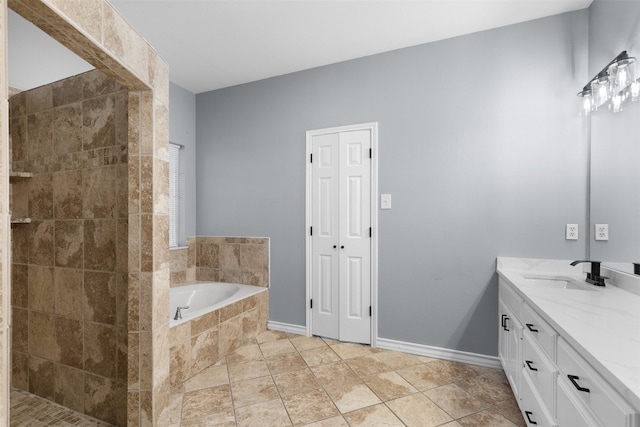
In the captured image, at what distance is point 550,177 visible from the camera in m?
2.18

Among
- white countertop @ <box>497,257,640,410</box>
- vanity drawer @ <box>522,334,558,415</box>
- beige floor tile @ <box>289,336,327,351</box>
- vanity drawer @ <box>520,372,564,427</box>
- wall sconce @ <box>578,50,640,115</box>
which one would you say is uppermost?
wall sconce @ <box>578,50,640,115</box>

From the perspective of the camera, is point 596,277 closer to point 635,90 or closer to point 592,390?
point 635,90

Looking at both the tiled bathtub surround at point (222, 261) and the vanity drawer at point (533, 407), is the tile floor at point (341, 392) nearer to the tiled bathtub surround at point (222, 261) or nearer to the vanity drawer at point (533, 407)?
the vanity drawer at point (533, 407)

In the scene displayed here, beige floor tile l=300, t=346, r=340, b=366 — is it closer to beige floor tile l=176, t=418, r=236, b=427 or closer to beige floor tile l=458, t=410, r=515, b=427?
beige floor tile l=176, t=418, r=236, b=427

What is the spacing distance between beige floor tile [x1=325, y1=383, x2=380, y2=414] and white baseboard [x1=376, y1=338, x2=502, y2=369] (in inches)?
25.2

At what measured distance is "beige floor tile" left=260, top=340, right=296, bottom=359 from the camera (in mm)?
2588

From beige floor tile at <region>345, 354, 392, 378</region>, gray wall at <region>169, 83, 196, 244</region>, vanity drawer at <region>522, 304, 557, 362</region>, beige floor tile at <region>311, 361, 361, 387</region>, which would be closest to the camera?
vanity drawer at <region>522, 304, 557, 362</region>

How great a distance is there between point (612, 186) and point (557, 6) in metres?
1.35

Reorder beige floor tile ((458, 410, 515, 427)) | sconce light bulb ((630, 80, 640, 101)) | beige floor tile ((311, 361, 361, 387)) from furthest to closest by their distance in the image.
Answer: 1. beige floor tile ((311, 361, 361, 387))
2. beige floor tile ((458, 410, 515, 427))
3. sconce light bulb ((630, 80, 640, 101))

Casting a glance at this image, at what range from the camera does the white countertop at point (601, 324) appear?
771mm

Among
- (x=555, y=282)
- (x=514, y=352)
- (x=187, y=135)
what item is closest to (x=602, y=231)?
(x=555, y=282)

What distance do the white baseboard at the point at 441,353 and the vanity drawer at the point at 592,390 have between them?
4.55 ft

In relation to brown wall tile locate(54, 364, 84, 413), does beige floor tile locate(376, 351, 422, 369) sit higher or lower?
lower

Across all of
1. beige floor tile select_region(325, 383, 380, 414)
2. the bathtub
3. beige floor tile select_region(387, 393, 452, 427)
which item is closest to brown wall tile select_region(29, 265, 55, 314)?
the bathtub
